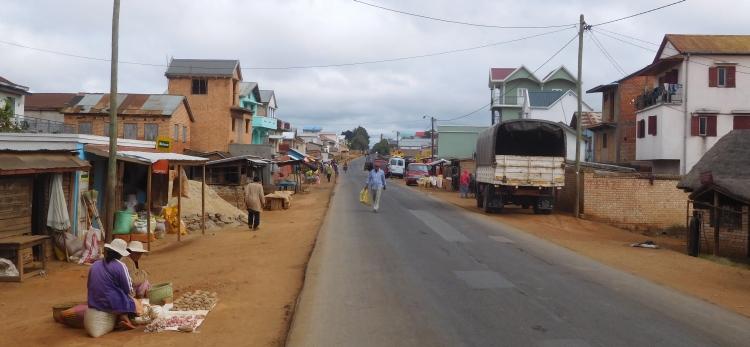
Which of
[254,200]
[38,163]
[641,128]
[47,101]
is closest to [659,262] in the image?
[254,200]

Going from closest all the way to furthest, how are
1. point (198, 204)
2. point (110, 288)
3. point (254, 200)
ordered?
point (110, 288) → point (254, 200) → point (198, 204)

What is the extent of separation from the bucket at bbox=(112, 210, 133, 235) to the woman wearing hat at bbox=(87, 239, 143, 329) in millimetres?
8121

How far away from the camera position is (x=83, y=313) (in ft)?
25.1

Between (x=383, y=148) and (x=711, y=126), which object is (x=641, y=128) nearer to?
(x=711, y=126)

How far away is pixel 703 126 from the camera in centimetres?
3144

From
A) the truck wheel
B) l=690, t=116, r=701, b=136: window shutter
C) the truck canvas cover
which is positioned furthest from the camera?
l=690, t=116, r=701, b=136: window shutter

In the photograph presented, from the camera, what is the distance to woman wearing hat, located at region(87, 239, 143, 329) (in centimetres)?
748

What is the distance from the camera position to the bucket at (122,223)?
1536cm

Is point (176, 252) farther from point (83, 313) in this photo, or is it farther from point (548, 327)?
point (548, 327)

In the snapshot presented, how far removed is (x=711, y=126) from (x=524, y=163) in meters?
14.7

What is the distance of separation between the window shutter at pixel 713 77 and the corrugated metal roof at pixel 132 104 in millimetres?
30566

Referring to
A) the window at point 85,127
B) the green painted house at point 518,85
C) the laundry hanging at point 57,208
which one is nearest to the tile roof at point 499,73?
the green painted house at point 518,85

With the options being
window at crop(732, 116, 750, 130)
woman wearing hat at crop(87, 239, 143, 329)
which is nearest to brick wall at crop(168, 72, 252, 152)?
window at crop(732, 116, 750, 130)

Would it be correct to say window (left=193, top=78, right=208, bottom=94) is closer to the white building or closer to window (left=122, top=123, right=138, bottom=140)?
window (left=122, top=123, right=138, bottom=140)
